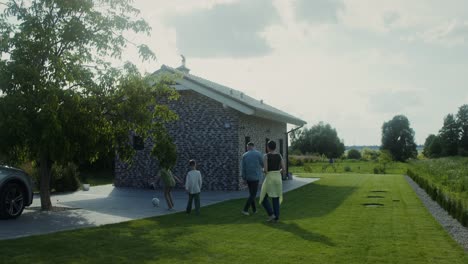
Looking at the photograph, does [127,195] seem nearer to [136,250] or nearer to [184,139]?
[184,139]

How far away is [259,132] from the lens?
830 inches

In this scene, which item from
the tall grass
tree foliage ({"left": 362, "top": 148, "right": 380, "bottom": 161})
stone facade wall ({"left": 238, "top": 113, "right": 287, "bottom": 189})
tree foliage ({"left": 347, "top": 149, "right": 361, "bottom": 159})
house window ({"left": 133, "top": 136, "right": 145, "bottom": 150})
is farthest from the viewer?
tree foliage ({"left": 347, "top": 149, "right": 361, "bottom": 159})

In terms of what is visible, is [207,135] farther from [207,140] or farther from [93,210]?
[93,210]

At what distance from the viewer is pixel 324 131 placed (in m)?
81.9

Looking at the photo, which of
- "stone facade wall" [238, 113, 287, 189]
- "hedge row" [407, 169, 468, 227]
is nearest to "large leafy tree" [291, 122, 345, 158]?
"stone facade wall" [238, 113, 287, 189]

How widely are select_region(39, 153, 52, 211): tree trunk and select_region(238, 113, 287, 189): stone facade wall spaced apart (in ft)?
25.0

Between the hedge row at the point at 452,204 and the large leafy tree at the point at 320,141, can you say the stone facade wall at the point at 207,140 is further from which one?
the large leafy tree at the point at 320,141

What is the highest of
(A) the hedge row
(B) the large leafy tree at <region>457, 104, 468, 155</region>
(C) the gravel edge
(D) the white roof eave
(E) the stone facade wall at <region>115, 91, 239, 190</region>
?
(B) the large leafy tree at <region>457, 104, 468, 155</region>

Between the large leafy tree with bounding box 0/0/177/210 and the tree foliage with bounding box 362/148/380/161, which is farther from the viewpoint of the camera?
the tree foliage with bounding box 362/148/380/161

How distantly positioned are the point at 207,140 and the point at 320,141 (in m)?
64.2

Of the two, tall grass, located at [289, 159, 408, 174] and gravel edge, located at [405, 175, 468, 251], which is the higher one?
tall grass, located at [289, 159, 408, 174]

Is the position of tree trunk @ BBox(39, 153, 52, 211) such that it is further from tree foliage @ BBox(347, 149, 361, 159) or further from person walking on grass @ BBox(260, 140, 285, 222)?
tree foliage @ BBox(347, 149, 361, 159)

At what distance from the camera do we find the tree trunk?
12.1 m

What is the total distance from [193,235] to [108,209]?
15.7ft
